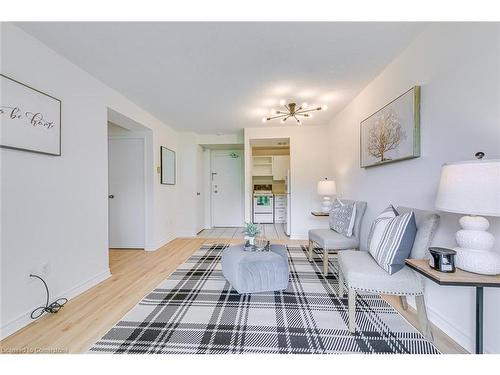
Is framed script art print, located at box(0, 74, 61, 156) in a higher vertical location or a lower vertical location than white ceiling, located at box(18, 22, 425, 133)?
lower

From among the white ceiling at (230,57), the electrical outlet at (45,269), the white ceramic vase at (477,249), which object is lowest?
the electrical outlet at (45,269)

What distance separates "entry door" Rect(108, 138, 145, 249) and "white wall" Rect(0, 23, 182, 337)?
3.15 ft

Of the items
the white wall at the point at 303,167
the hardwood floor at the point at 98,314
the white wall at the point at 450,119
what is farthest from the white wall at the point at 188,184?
the white wall at the point at 450,119

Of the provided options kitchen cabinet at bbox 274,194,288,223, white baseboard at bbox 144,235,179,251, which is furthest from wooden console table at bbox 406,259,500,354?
kitchen cabinet at bbox 274,194,288,223

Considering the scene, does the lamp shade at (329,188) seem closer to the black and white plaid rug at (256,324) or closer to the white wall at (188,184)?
the black and white plaid rug at (256,324)

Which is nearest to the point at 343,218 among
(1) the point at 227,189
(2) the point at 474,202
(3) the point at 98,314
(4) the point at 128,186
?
(2) the point at 474,202

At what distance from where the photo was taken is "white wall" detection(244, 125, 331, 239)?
14.1 ft

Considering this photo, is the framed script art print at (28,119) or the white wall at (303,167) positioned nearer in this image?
the framed script art print at (28,119)

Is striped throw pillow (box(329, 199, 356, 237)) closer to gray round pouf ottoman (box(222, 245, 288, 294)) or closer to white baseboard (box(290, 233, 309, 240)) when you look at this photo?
gray round pouf ottoman (box(222, 245, 288, 294))

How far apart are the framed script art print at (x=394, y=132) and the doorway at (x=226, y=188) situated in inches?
136

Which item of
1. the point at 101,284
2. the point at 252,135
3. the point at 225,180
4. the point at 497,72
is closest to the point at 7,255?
the point at 101,284

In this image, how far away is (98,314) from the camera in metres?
1.78

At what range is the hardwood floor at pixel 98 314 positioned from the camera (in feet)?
4.65

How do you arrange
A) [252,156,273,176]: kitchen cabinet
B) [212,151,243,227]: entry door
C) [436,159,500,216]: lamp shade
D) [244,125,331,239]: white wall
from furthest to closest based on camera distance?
[252,156,273,176]: kitchen cabinet < [212,151,243,227]: entry door < [244,125,331,239]: white wall < [436,159,500,216]: lamp shade
